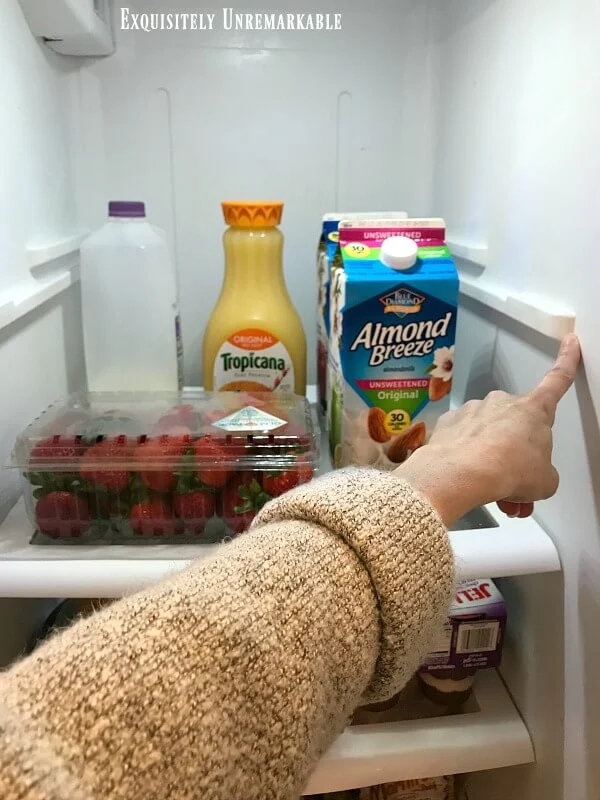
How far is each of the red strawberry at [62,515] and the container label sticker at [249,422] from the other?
0.16 metres

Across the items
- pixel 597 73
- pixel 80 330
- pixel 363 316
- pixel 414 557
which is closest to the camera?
pixel 414 557

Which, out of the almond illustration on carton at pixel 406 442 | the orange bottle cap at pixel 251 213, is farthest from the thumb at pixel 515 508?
the orange bottle cap at pixel 251 213

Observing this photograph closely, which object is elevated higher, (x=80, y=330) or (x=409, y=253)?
(x=409, y=253)

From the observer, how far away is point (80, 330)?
1057mm

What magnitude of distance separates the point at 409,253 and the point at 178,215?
1.61 ft

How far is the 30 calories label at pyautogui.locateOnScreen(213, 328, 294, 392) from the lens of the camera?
0.90 metres

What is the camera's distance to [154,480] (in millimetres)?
689

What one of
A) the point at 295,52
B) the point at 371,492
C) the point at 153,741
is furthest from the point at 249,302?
the point at 153,741

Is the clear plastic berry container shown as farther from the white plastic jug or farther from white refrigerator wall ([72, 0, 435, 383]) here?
white refrigerator wall ([72, 0, 435, 383])

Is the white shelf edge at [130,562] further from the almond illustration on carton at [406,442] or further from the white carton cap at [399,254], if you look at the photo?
the white carton cap at [399,254]

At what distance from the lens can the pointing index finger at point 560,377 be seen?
1.97 feet

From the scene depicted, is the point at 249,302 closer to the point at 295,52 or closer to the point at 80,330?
the point at 80,330

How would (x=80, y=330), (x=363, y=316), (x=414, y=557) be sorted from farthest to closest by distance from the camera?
(x=80, y=330)
(x=363, y=316)
(x=414, y=557)

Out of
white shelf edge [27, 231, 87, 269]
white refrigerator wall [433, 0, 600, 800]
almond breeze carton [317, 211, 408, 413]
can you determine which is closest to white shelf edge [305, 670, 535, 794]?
white refrigerator wall [433, 0, 600, 800]
